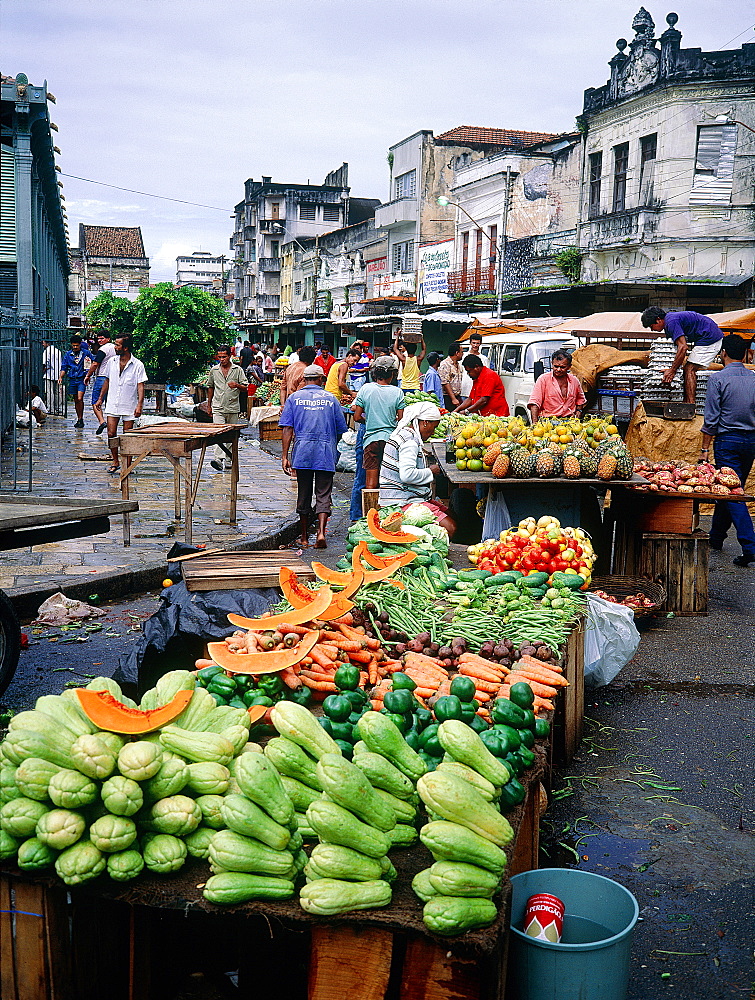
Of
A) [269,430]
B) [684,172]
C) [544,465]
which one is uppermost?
[684,172]

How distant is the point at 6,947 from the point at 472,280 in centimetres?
3847

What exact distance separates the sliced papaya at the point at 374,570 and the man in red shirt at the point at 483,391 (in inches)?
273

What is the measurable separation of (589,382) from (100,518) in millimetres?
10695

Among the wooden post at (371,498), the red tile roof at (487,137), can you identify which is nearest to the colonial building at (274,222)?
the red tile roof at (487,137)

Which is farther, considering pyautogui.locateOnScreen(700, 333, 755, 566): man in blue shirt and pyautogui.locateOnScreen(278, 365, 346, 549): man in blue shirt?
pyautogui.locateOnScreen(278, 365, 346, 549): man in blue shirt

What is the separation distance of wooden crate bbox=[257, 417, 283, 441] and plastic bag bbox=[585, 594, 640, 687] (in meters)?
16.3

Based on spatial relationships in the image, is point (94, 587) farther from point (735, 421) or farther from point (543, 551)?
point (735, 421)

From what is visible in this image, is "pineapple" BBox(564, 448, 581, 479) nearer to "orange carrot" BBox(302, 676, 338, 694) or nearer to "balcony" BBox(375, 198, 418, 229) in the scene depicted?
"orange carrot" BBox(302, 676, 338, 694)

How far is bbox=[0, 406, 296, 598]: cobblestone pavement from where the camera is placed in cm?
833

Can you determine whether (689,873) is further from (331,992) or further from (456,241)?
(456,241)

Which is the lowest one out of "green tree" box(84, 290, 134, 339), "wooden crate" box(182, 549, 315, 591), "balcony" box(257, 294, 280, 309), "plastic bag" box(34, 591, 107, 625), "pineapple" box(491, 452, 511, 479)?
"plastic bag" box(34, 591, 107, 625)

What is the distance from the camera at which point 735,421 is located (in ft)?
30.5

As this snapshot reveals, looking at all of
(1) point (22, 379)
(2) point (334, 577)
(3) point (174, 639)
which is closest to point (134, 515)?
(3) point (174, 639)

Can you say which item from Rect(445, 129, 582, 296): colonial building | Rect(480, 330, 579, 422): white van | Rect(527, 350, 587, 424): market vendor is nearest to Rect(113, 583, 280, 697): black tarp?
Rect(527, 350, 587, 424): market vendor
